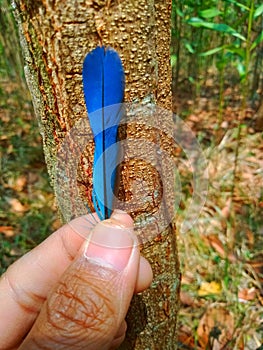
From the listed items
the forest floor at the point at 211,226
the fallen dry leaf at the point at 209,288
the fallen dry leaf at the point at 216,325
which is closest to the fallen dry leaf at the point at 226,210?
the forest floor at the point at 211,226

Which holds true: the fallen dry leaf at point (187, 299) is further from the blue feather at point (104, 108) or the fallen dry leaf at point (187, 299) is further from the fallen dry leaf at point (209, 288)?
the blue feather at point (104, 108)

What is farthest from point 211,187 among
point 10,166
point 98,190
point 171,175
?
point 98,190

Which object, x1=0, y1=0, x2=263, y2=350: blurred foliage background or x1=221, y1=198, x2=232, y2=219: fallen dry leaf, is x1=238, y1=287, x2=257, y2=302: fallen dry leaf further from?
x1=221, y1=198, x2=232, y2=219: fallen dry leaf

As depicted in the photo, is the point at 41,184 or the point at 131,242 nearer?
the point at 131,242

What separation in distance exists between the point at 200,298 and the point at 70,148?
0.87 meters

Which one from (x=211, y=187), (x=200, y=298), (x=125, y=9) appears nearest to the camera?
(x=125, y=9)

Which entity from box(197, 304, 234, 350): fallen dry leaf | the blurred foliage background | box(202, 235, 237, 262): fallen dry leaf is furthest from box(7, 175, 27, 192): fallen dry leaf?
box(197, 304, 234, 350): fallen dry leaf

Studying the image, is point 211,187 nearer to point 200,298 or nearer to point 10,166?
point 200,298

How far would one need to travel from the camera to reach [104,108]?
1.46 ft

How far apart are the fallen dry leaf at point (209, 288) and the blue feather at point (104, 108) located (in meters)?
0.84

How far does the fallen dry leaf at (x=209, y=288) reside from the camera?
3.97 feet

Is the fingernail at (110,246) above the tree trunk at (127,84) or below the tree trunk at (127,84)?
below

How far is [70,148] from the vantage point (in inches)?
19.8

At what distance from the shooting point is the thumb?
1.69 ft
